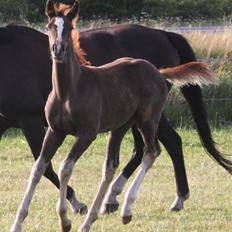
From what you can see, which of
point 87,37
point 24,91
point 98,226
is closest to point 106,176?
point 98,226

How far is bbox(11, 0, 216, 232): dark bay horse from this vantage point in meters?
5.88

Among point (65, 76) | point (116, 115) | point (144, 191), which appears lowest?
point (144, 191)

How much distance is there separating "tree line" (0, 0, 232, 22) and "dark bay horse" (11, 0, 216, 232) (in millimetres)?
23437

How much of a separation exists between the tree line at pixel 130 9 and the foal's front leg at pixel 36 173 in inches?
942

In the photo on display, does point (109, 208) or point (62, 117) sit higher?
point (62, 117)

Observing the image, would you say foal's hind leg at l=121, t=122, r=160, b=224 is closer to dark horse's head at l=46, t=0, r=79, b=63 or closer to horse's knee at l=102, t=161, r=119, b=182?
horse's knee at l=102, t=161, r=119, b=182

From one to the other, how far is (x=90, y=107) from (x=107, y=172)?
2.39ft

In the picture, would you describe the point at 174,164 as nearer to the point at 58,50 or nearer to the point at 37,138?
the point at 37,138

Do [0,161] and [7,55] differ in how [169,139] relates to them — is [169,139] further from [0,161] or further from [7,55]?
[0,161]

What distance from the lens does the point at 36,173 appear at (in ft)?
19.8

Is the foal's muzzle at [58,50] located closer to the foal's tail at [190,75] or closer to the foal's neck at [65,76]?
the foal's neck at [65,76]

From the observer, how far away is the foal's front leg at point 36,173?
5977 millimetres

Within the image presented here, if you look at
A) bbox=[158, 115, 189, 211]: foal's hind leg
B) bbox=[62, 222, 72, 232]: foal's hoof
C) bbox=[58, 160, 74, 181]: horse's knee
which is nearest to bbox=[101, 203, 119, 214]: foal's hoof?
bbox=[158, 115, 189, 211]: foal's hind leg

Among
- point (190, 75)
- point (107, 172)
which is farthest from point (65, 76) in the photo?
point (190, 75)
